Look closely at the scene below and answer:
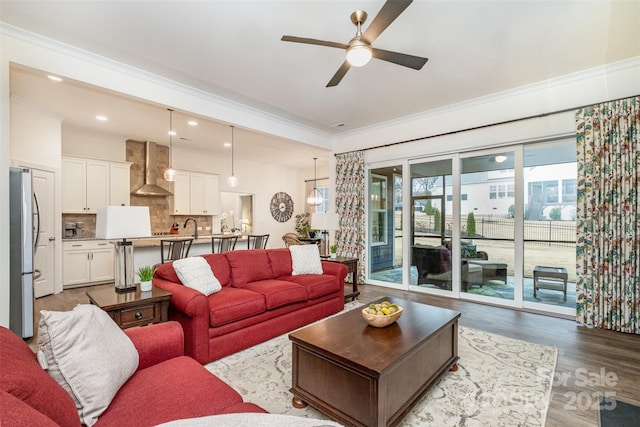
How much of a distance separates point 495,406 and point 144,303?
2.77 metres

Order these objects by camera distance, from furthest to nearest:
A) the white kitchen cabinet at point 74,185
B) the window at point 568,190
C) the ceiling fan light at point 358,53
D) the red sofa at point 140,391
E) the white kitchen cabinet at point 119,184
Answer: the white kitchen cabinet at point 119,184, the white kitchen cabinet at point 74,185, the window at point 568,190, the ceiling fan light at point 358,53, the red sofa at point 140,391

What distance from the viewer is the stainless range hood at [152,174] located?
256 inches

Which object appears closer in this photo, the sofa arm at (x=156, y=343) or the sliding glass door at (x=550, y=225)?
the sofa arm at (x=156, y=343)

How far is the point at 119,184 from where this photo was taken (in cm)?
617

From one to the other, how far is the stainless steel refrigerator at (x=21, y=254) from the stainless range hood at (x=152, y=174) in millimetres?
3204

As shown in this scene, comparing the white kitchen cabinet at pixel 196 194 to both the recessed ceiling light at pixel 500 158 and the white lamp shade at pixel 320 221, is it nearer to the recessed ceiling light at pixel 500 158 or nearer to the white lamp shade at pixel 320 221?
the white lamp shade at pixel 320 221

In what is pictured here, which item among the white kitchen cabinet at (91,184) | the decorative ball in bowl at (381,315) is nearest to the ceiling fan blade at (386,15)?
the decorative ball in bowl at (381,315)

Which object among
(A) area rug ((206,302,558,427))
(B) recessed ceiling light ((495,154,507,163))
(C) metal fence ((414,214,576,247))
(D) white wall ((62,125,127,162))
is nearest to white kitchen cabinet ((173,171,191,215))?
(D) white wall ((62,125,127,162))

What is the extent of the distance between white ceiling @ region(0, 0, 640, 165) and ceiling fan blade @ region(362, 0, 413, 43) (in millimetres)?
454

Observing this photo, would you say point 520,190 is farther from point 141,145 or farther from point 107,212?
point 141,145

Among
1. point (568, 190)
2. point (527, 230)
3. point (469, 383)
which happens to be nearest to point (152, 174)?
point (469, 383)

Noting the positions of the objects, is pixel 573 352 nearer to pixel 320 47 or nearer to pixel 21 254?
pixel 320 47

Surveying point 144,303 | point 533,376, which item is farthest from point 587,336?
point 144,303

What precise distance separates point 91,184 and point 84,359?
5797 millimetres
